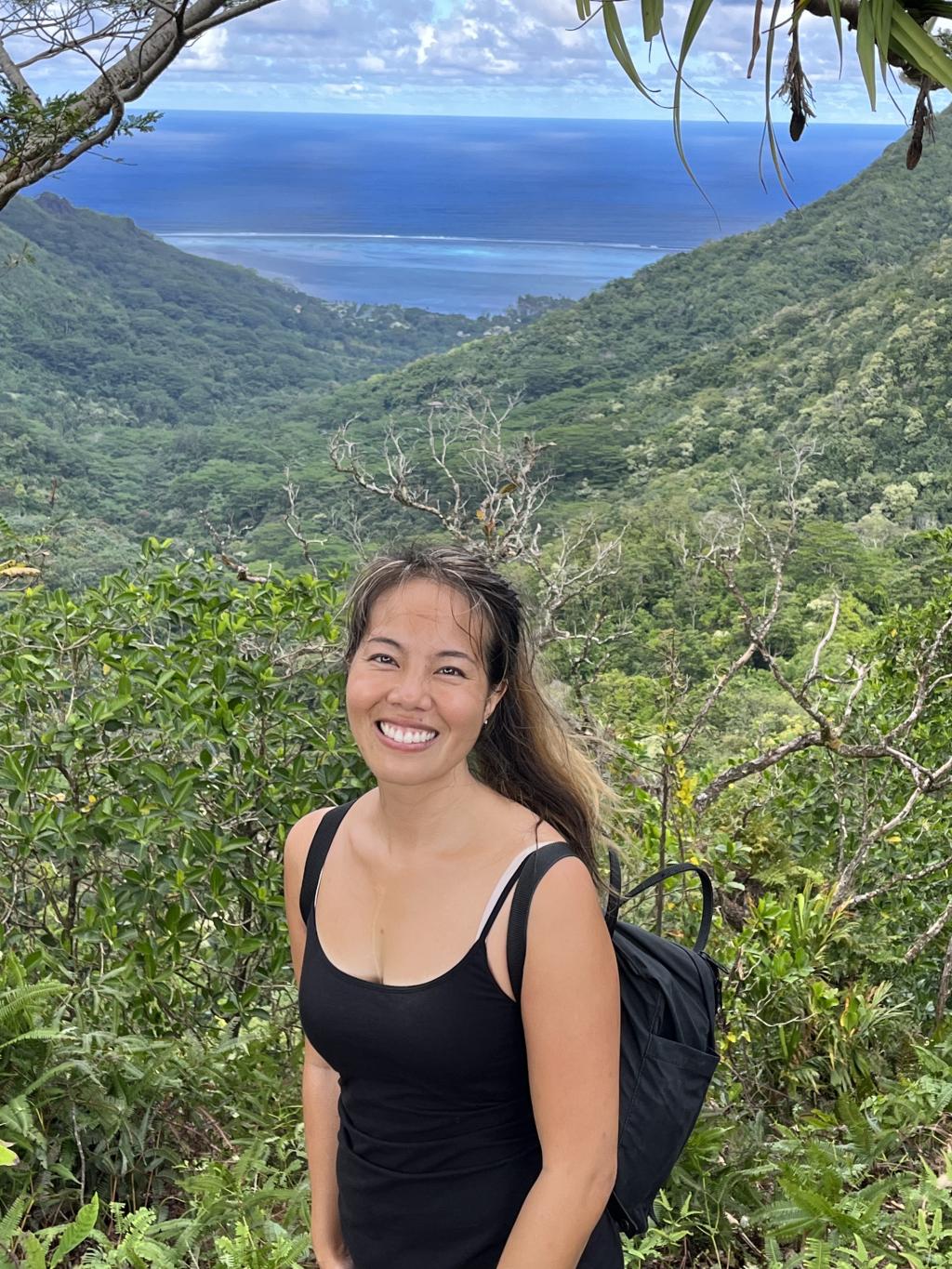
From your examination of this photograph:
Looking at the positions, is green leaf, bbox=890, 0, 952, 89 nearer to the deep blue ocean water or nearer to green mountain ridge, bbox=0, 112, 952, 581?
green mountain ridge, bbox=0, 112, 952, 581

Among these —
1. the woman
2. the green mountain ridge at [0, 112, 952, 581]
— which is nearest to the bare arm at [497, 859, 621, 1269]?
the woman

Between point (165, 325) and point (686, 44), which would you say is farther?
point (165, 325)

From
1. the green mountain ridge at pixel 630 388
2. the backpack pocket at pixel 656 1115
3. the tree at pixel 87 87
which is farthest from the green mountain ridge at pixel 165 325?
the backpack pocket at pixel 656 1115

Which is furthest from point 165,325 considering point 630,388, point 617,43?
point 617,43

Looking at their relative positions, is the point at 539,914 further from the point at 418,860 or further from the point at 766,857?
the point at 766,857

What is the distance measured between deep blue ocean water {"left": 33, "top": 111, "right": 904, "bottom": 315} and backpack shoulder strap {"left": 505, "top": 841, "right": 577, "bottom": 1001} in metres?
61.6

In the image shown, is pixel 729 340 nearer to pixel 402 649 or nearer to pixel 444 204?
pixel 402 649

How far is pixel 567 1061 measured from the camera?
37.1 inches

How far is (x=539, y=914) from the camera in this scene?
0.96m

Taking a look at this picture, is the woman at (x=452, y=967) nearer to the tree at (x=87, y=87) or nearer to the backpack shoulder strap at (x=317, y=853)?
the backpack shoulder strap at (x=317, y=853)

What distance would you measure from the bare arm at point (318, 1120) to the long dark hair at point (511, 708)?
0.21m

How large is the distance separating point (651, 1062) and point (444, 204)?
120 metres

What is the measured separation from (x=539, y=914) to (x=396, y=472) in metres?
4.05

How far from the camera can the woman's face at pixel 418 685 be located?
1.08 m
